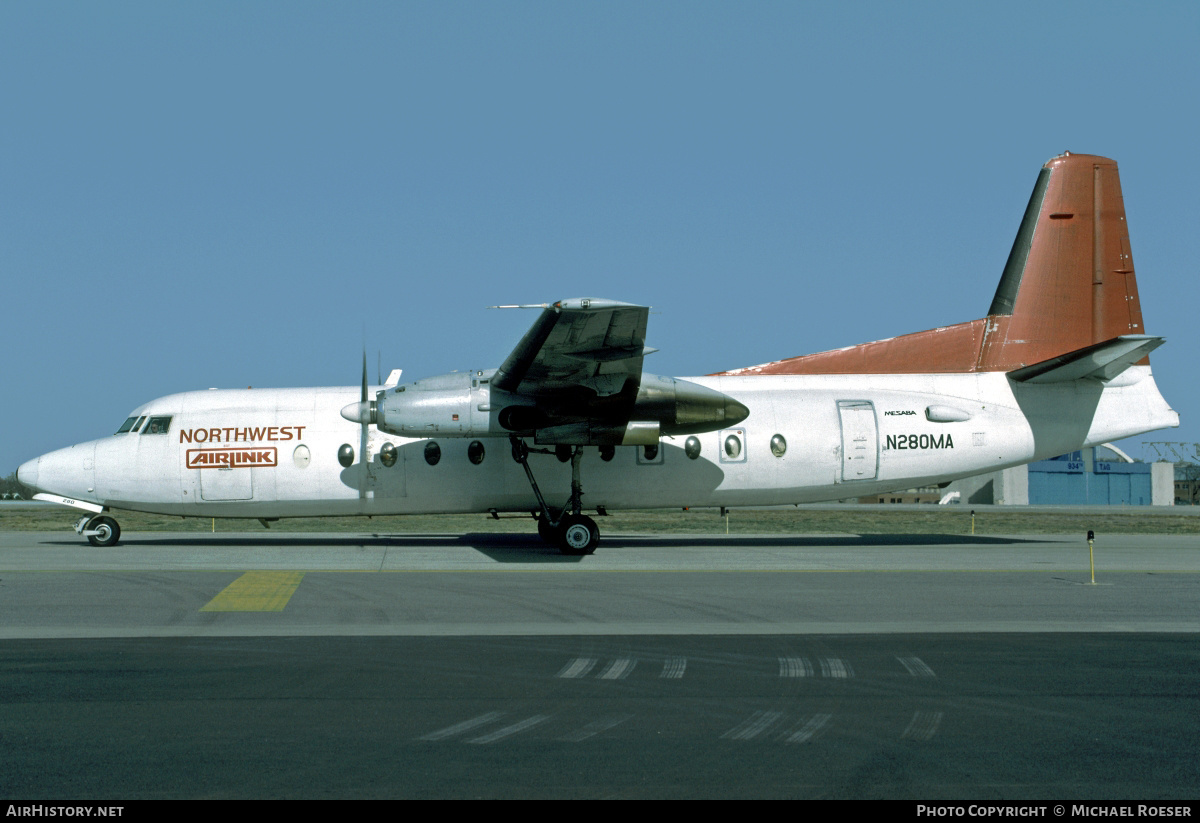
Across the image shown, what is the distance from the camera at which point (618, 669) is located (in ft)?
27.9

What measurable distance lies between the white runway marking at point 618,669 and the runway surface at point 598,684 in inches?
1.7

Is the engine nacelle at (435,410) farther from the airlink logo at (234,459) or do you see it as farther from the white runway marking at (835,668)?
the white runway marking at (835,668)

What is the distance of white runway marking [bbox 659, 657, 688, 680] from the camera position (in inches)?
324

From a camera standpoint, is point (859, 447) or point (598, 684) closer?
point (598, 684)

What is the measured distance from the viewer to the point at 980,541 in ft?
78.6

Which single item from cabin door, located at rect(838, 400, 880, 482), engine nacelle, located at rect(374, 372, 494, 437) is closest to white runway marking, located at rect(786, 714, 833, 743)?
engine nacelle, located at rect(374, 372, 494, 437)

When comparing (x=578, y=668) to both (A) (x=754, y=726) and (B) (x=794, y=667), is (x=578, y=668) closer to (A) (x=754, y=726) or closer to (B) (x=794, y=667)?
(B) (x=794, y=667)

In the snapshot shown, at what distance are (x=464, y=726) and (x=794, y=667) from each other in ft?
10.8

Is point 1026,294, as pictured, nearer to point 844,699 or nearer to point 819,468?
point 819,468

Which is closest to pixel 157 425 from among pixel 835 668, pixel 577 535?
pixel 577 535

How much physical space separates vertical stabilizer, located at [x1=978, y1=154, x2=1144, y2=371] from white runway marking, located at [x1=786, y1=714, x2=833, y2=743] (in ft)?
56.7

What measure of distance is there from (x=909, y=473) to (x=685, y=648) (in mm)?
13211

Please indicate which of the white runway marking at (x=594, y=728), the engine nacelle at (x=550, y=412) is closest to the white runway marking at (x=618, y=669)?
the white runway marking at (x=594, y=728)

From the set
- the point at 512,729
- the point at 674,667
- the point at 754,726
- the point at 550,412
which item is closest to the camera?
the point at 512,729
